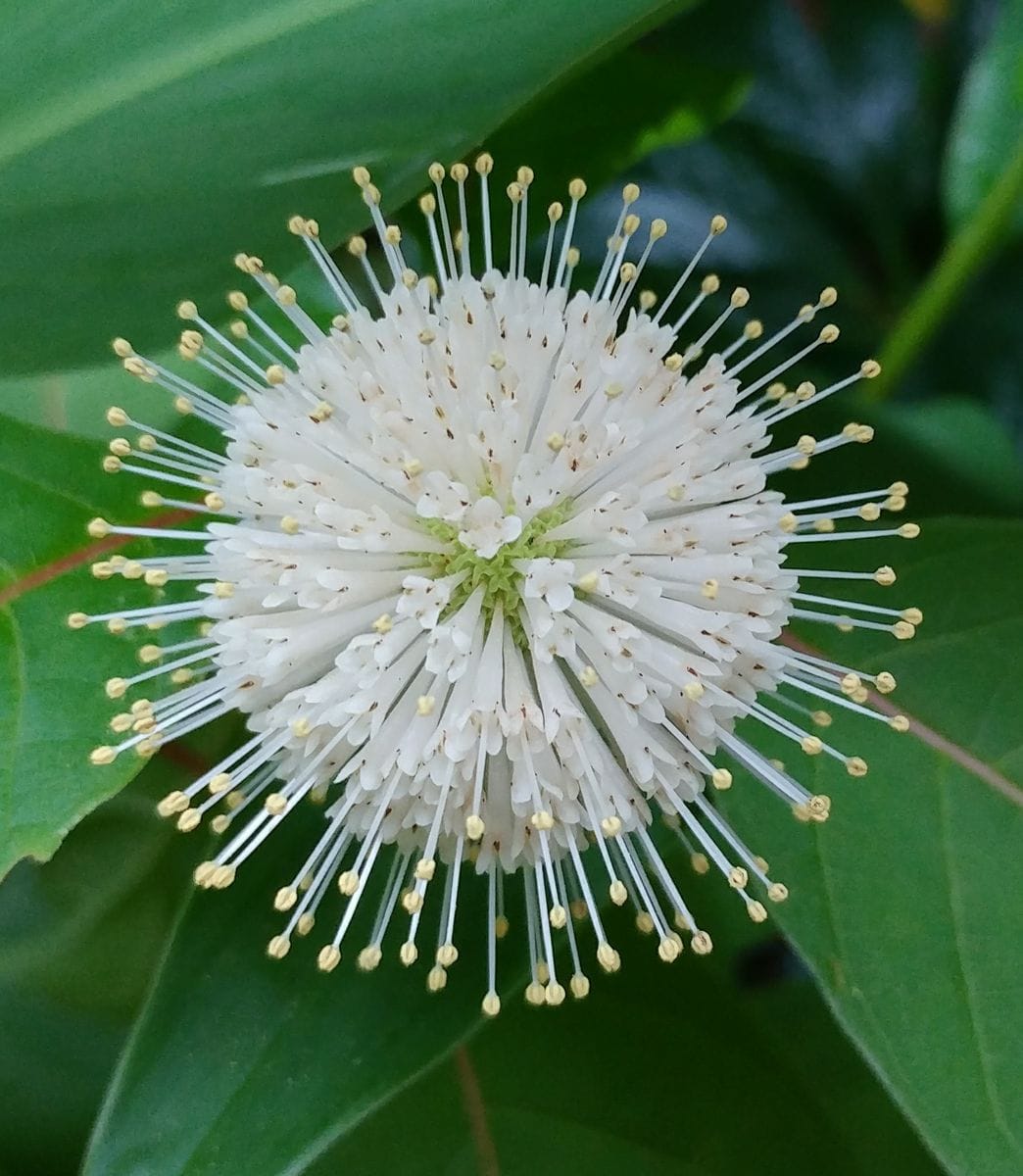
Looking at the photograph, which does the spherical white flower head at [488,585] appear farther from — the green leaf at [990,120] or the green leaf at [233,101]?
the green leaf at [990,120]

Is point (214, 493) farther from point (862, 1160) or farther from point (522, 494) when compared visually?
point (862, 1160)

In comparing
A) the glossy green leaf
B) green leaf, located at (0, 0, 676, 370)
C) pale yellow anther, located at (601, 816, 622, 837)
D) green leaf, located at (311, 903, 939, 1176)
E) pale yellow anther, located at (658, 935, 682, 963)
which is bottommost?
green leaf, located at (311, 903, 939, 1176)

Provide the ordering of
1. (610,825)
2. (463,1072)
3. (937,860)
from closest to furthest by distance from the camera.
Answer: (610,825) → (937,860) → (463,1072)

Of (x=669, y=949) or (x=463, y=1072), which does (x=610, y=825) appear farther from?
(x=463, y=1072)

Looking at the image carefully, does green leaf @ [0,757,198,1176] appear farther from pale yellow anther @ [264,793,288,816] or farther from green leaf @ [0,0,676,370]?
green leaf @ [0,0,676,370]

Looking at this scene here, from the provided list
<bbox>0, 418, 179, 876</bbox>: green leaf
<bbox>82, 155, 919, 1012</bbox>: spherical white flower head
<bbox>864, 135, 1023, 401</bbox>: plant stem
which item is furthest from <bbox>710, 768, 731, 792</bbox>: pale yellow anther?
<bbox>864, 135, 1023, 401</bbox>: plant stem

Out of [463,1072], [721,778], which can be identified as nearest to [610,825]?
[721,778]
